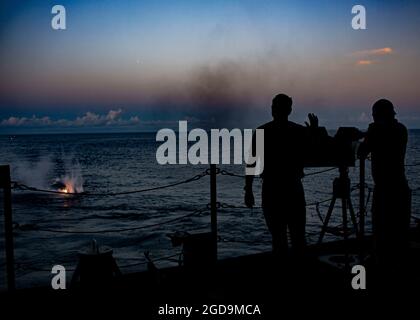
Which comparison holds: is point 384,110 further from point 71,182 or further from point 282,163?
point 71,182

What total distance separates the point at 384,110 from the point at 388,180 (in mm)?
798

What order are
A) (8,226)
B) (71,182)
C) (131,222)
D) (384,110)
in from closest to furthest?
1. (384,110)
2. (8,226)
3. (131,222)
4. (71,182)

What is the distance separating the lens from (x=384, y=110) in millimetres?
4242

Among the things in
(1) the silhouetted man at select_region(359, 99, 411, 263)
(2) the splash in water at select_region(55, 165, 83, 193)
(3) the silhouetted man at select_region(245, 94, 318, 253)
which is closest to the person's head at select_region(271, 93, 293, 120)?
(3) the silhouetted man at select_region(245, 94, 318, 253)

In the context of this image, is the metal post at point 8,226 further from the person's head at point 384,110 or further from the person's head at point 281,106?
the person's head at point 384,110

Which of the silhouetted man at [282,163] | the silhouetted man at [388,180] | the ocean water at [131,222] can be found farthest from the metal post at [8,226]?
the silhouetted man at [388,180]

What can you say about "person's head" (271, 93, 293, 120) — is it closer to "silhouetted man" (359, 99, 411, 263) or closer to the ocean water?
"silhouetted man" (359, 99, 411, 263)

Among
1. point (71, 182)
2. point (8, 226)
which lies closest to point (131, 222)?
point (8, 226)

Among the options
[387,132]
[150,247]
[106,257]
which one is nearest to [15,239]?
[150,247]

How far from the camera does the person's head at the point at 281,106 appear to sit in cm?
428

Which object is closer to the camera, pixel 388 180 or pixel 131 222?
pixel 388 180

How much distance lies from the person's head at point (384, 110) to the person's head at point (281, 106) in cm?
97

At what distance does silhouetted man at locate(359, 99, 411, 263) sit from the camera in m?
4.21

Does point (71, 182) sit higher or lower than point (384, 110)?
lower
